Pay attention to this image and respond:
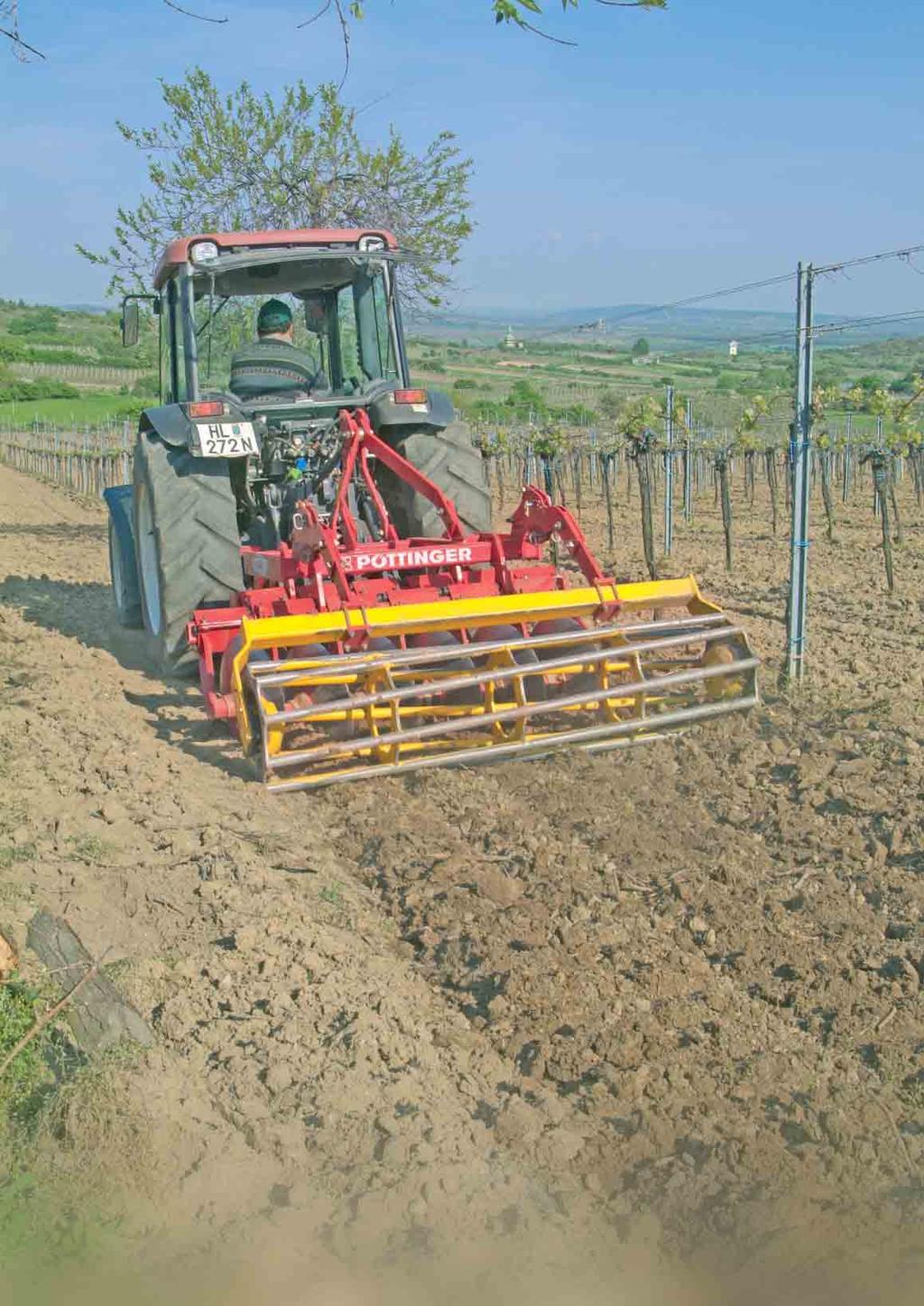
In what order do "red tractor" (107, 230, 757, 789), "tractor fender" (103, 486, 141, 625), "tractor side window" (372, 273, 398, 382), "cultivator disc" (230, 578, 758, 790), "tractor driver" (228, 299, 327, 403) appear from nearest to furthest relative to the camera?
"cultivator disc" (230, 578, 758, 790) → "red tractor" (107, 230, 757, 789) → "tractor driver" (228, 299, 327, 403) → "tractor side window" (372, 273, 398, 382) → "tractor fender" (103, 486, 141, 625)

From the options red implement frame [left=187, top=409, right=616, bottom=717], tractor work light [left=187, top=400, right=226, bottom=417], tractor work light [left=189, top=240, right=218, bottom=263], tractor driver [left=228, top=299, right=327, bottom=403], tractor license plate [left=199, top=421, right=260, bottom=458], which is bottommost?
red implement frame [left=187, top=409, right=616, bottom=717]

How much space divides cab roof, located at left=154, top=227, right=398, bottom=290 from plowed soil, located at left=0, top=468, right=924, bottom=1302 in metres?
2.57

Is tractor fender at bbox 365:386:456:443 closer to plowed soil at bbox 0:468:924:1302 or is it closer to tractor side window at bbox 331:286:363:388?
tractor side window at bbox 331:286:363:388

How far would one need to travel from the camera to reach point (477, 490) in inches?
295

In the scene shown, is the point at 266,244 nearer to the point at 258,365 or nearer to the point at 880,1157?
the point at 258,365

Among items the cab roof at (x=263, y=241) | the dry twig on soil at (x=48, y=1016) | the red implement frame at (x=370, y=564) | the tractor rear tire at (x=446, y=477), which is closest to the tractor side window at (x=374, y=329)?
the cab roof at (x=263, y=241)

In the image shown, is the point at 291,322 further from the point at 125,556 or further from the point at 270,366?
the point at 125,556

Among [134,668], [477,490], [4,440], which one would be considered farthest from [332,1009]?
[4,440]

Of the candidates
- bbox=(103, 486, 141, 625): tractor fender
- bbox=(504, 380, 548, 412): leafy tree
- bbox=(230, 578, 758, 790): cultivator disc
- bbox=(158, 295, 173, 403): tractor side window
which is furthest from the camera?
bbox=(504, 380, 548, 412): leafy tree

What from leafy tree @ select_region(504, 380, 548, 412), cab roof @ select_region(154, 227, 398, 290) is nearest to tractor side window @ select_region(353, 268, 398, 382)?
cab roof @ select_region(154, 227, 398, 290)

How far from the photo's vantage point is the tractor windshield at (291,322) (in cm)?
743

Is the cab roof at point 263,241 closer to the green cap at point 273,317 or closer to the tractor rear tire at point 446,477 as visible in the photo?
the green cap at point 273,317

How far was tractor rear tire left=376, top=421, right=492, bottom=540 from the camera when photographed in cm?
745

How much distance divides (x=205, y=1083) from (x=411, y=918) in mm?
1253
